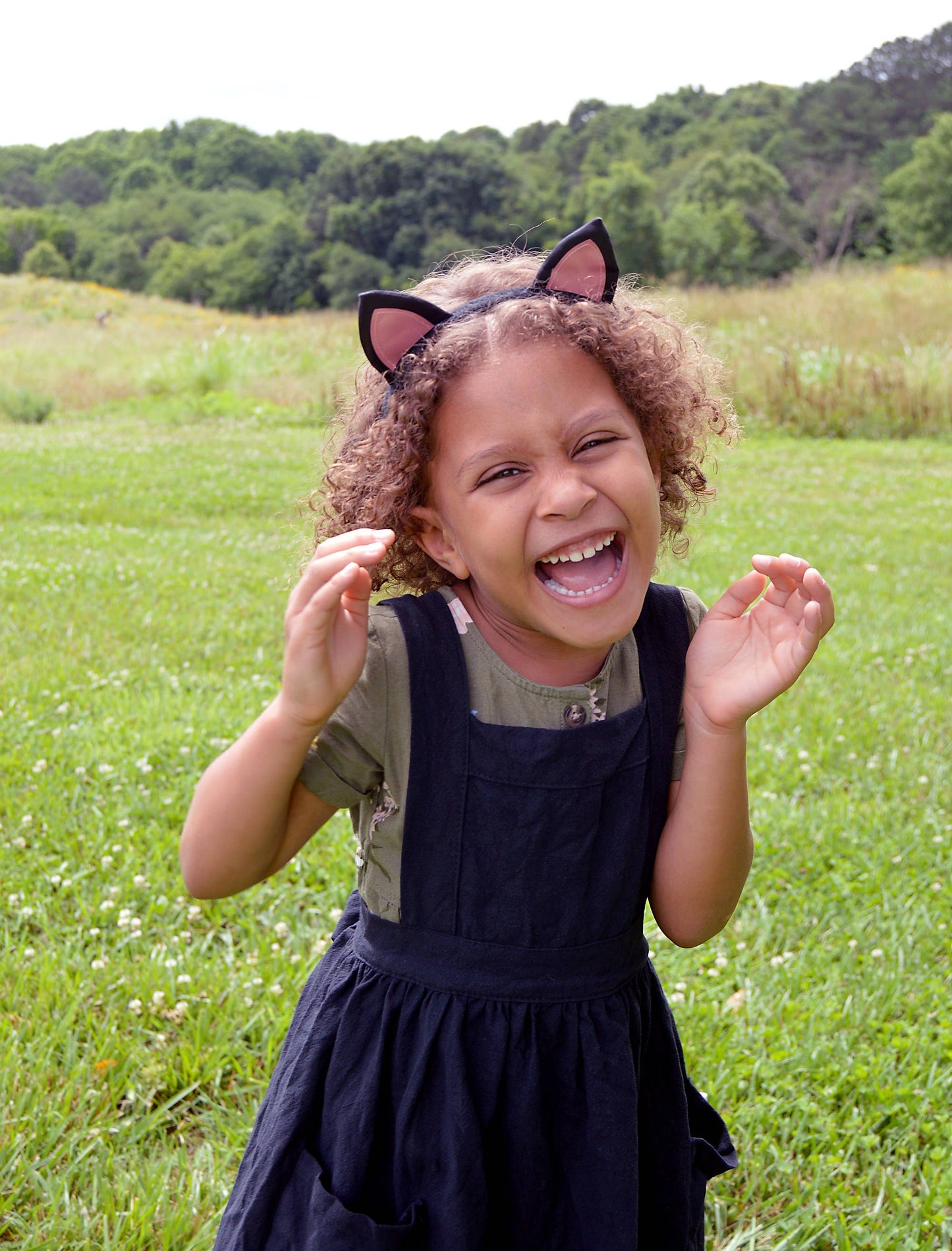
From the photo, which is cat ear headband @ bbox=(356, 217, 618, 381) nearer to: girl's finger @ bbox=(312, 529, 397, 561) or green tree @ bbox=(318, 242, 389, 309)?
girl's finger @ bbox=(312, 529, 397, 561)

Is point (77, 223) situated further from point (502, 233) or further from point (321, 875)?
point (321, 875)

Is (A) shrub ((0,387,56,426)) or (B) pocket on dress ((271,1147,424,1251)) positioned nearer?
(B) pocket on dress ((271,1147,424,1251))

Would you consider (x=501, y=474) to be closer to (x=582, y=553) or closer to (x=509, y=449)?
(x=509, y=449)

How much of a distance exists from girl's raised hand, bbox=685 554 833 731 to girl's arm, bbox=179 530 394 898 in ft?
1.57

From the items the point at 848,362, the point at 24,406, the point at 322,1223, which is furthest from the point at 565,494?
the point at 24,406

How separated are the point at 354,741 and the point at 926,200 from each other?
38011mm

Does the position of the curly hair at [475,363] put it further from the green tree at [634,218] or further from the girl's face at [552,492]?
the green tree at [634,218]

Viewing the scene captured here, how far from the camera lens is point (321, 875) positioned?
3.07 m

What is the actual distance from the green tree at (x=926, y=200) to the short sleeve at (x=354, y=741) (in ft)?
117

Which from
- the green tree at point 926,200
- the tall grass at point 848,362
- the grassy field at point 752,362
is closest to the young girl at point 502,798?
the grassy field at point 752,362

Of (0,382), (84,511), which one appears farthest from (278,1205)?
(0,382)

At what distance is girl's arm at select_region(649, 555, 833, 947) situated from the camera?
144cm

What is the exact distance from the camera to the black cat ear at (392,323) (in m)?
1.47

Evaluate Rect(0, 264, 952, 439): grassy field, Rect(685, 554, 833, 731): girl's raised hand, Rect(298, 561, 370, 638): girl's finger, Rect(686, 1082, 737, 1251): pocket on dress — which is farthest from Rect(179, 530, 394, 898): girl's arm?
Rect(0, 264, 952, 439): grassy field
